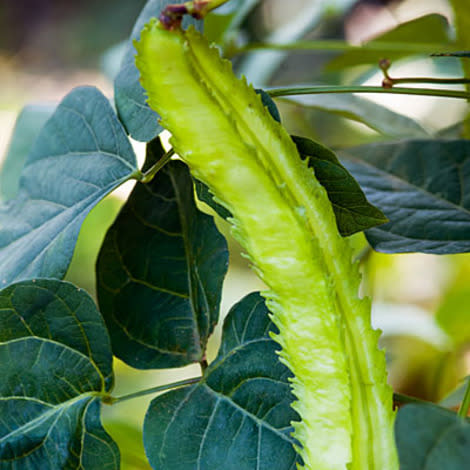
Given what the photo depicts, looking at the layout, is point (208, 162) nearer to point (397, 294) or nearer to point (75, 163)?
point (75, 163)

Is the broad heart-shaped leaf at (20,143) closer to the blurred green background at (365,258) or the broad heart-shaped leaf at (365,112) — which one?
the blurred green background at (365,258)

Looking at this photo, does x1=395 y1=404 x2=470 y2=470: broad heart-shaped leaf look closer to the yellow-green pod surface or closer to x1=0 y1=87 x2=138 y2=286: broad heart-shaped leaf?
the yellow-green pod surface

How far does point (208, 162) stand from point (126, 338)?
121 mm

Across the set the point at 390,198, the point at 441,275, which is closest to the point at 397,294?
the point at 441,275

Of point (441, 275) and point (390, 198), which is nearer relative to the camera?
point (390, 198)

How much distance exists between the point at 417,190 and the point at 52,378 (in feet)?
0.61

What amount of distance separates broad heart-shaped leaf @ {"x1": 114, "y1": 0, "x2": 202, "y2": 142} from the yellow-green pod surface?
64 millimetres

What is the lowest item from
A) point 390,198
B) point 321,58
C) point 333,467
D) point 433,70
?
point 333,467

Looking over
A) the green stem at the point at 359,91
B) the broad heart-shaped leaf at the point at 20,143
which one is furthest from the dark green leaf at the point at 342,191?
the broad heart-shaped leaf at the point at 20,143

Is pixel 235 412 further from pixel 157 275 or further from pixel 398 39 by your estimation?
pixel 398 39

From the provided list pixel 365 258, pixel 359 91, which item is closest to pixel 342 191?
pixel 359 91

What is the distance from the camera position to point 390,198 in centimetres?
26

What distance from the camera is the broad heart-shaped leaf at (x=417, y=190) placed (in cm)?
23

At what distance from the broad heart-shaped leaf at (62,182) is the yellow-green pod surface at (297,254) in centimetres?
8
